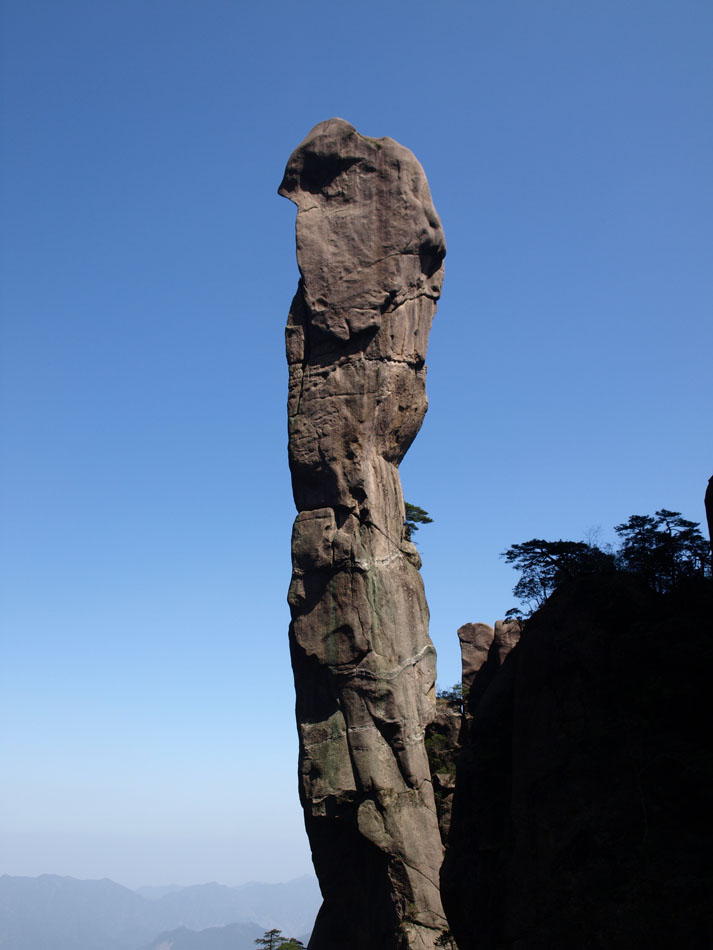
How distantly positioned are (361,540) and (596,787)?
1798 cm

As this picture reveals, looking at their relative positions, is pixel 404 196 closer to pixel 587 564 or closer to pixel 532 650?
pixel 587 564

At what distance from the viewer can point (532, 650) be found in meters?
18.6

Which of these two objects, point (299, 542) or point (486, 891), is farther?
point (299, 542)

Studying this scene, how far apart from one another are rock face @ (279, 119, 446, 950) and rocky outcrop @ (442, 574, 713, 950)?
37.2ft

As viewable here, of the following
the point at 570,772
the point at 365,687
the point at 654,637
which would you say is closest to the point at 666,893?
the point at 570,772

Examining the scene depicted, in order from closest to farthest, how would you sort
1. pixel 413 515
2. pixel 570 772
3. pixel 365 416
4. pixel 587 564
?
pixel 570 772, pixel 587 564, pixel 365 416, pixel 413 515

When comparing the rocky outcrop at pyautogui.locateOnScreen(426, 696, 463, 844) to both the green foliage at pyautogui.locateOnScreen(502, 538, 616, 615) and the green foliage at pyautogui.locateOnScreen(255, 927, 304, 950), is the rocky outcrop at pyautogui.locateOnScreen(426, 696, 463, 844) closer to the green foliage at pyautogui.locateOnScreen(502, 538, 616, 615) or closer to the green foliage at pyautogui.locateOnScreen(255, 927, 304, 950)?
the green foliage at pyautogui.locateOnScreen(502, 538, 616, 615)

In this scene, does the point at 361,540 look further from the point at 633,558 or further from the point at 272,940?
the point at 272,940

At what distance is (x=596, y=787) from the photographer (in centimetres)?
1620

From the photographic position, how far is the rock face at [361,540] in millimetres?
31188

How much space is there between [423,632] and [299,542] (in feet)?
18.8

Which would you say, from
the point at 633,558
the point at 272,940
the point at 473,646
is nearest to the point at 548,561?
the point at 633,558

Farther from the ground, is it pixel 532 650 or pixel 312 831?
pixel 532 650

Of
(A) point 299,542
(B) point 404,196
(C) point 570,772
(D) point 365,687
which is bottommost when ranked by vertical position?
(C) point 570,772
